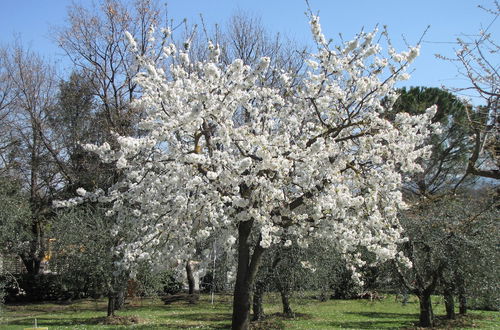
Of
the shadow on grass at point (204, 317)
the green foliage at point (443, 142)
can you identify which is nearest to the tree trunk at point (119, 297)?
the shadow on grass at point (204, 317)

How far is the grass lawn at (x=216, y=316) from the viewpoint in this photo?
40.9ft

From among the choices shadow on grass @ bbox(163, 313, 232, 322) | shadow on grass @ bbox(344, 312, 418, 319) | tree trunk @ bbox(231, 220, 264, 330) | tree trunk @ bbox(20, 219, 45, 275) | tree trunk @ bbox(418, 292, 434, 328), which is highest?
tree trunk @ bbox(20, 219, 45, 275)

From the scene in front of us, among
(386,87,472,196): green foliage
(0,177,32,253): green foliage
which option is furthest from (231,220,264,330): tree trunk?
(386,87,472,196): green foliage

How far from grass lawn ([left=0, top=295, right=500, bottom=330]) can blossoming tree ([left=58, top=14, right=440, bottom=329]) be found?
490 centimetres

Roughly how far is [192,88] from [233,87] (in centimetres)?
62

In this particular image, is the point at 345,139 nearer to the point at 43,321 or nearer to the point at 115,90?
the point at 43,321

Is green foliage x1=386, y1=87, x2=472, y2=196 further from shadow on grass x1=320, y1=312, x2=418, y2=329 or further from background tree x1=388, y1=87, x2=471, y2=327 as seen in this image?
shadow on grass x1=320, y1=312, x2=418, y2=329

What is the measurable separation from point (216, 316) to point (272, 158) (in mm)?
9539

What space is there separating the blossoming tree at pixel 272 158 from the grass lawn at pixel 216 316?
193 inches

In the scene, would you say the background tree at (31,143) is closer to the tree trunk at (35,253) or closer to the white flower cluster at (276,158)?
the tree trunk at (35,253)

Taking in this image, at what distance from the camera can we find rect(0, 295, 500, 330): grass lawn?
40.9ft

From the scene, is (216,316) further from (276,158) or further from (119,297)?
(276,158)

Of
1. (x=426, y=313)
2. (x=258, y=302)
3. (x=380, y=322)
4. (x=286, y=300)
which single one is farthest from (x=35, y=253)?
(x=426, y=313)

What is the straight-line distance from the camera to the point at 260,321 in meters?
12.2
